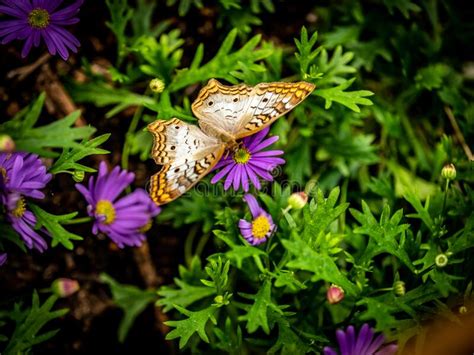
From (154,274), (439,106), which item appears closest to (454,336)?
(439,106)

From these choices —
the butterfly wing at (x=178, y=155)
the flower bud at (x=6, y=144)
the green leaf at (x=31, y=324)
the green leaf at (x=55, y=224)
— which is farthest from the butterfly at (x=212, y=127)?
the green leaf at (x=31, y=324)

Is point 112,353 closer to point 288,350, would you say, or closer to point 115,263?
point 115,263

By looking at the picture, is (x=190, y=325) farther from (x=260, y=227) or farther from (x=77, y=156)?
(x=77, y=156)

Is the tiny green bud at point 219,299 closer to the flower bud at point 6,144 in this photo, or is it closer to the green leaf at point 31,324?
the green leaf at point 31,324

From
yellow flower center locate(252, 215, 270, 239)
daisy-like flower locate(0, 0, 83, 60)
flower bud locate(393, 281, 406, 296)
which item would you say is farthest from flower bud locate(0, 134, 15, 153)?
flower bud locate(393, 281, 406, 296)

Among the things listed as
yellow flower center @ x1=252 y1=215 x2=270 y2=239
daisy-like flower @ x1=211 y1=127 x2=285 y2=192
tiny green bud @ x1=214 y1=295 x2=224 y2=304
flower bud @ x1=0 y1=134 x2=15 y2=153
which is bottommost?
tiny green bud @ x1=214 y1=295 x2=224 y2=304

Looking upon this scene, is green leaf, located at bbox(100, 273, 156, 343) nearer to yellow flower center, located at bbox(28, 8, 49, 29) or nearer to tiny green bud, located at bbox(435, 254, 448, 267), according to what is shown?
yellow flower center, located at bbox(28, 8, 49, 29)
